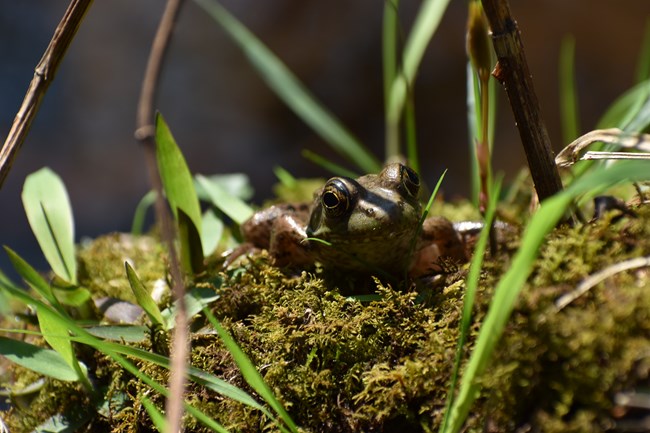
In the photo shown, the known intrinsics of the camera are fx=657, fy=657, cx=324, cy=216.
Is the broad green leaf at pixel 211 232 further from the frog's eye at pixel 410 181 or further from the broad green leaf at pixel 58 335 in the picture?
the frog's eye at pixel 410 181

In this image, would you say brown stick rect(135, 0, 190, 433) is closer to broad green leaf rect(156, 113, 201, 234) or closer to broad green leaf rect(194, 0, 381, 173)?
broad green leaf rect(156, 113, 201, 234)

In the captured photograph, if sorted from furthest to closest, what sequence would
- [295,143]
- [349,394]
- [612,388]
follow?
[295,143], [349,394], [612,388]

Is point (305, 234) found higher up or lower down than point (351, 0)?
lower down

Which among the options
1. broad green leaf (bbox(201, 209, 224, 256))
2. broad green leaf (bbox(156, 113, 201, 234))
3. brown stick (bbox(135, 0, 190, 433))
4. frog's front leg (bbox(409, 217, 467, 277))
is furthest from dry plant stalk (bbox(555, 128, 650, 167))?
broad green leaf (bbox(201, 209, 224, 256))

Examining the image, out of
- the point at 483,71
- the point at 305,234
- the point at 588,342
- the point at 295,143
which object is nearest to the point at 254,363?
the point at 305,234

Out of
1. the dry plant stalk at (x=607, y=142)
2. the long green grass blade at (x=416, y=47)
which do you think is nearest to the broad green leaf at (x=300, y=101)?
the long green grass blade at (x=416, y=47)

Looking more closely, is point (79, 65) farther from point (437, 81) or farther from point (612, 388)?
point (612, 388)

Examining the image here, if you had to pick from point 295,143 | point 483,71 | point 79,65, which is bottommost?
point 295,143
